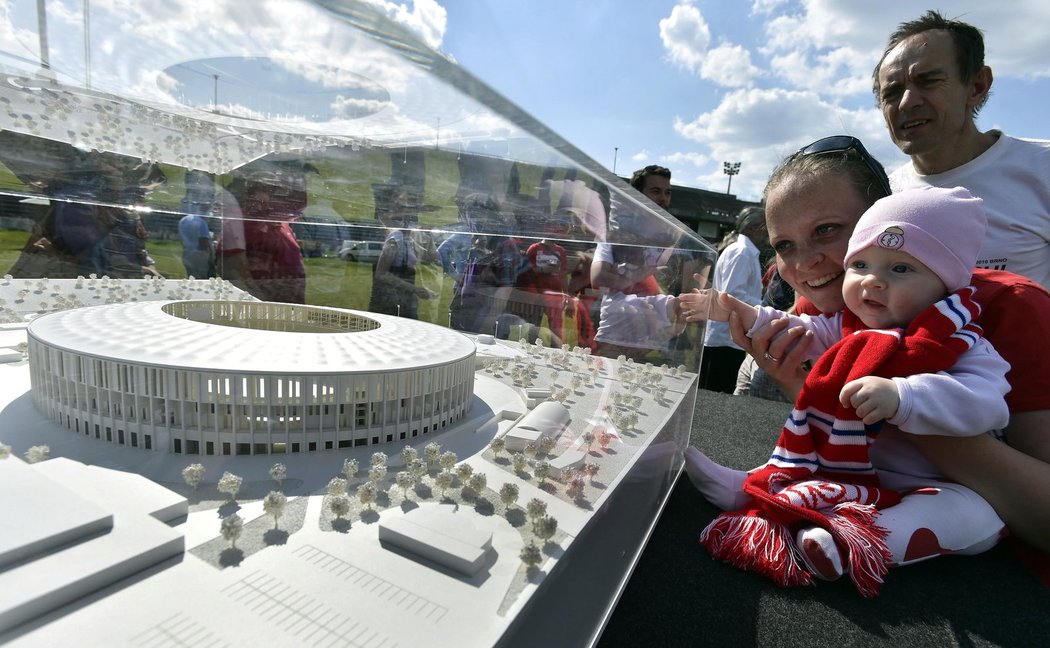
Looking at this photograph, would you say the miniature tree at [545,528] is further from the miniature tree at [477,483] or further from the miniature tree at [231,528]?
the miniature tree at [231,528]

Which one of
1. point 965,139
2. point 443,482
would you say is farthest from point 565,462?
point 965,139

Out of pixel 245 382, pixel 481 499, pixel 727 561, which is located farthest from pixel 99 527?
pixel 727 561

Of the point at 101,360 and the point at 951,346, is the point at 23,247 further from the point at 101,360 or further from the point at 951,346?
the point at 951,346

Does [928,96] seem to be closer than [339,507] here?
No

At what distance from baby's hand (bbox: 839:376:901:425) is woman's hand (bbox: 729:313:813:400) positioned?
20.1 inches

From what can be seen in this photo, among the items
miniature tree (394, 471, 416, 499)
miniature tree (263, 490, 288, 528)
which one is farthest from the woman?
miniature tree (263, 490, 288, 528)

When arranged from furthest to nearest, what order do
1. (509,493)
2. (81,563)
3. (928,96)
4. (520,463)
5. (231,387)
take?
(928,96)
(231,387)
(520,463)
(509,493)
(81,563)

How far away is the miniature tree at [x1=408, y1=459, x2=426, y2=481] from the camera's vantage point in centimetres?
145

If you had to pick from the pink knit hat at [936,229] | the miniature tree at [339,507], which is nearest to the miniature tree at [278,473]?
the miniature tree at [339,507]

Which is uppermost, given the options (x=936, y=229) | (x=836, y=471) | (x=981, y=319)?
(x=936, y=229)

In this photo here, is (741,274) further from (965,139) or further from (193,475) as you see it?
(193,475)

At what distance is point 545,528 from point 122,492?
1.02 m

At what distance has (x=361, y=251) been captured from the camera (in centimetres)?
451

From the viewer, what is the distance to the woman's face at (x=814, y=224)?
1.51m
